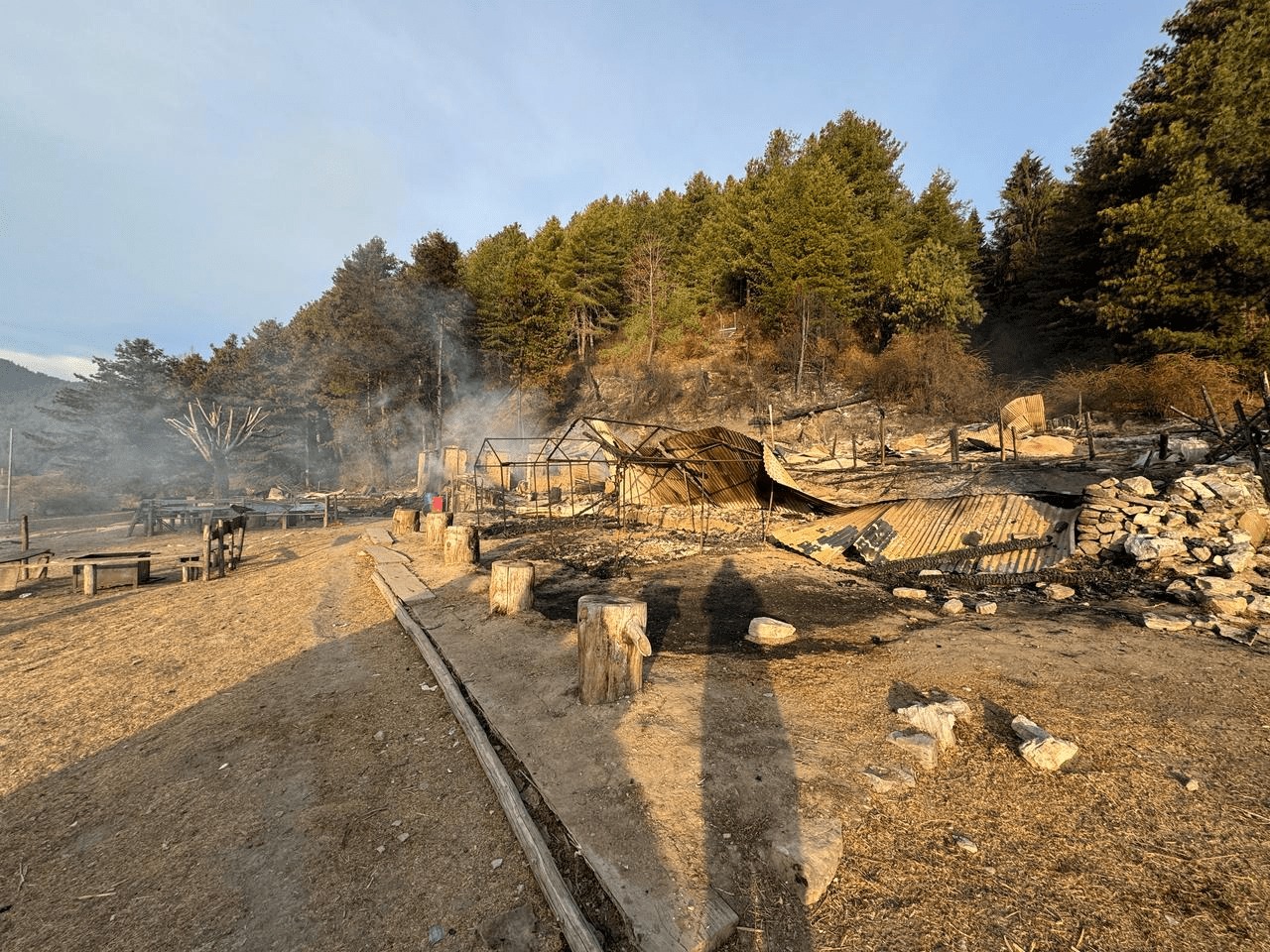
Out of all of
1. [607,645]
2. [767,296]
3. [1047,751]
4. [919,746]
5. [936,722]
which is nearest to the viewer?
[1047,751]

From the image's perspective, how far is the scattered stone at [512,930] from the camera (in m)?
2.53

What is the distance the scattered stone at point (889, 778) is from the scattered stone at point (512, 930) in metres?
2.35

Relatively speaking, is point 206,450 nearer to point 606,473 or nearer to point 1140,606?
point 606,473

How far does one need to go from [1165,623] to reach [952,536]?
12.0 feet

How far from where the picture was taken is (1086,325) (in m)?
27.3

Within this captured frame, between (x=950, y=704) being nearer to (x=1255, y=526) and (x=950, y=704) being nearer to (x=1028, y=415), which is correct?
(x=1255, y=526)

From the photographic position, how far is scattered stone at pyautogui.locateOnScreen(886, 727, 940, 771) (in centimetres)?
365

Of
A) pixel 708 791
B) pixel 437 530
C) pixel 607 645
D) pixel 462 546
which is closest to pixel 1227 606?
pixel 708 791

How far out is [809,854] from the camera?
2.82 meters

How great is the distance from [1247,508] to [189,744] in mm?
14942

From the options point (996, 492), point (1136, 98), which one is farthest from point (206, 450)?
point (1136, 98)

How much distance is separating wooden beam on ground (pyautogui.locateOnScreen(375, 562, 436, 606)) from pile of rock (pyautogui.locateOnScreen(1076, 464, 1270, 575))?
11.6m

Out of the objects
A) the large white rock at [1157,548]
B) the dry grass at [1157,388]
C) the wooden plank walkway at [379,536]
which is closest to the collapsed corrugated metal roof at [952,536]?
the large white rock at [1157,548]

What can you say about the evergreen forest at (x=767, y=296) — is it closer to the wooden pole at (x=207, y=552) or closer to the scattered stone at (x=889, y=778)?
the wooden pole at (x=207, y=552)
